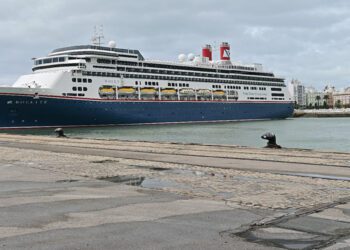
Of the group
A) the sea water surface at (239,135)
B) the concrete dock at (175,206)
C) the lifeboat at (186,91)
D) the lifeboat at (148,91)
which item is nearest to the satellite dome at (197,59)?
the lifeboat at (186,91)

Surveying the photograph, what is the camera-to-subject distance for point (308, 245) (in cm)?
478

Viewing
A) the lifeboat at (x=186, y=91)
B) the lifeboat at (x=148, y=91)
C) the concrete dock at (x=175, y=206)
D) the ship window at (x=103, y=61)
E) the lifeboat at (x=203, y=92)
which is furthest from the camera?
the lifeboat at (x=203, y=92)

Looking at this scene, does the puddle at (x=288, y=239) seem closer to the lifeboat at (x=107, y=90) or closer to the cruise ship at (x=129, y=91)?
the cruise ship at (x=129, y=91)

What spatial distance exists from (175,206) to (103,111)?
61.5m

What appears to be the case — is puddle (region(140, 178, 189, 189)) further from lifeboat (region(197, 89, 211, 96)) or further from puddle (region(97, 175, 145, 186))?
lifeboat (region(197, 89, 211, 96))

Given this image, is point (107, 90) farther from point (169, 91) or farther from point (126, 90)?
point (169, 91)

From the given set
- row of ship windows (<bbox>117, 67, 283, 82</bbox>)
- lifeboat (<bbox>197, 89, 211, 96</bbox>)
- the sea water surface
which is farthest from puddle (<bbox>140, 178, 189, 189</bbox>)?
lifeboat (<bbox>197, 89, 211, 96</bbox>)

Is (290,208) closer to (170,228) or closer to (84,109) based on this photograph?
(170,228)

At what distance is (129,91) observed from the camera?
72750mm

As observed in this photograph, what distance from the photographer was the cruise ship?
61625 mm

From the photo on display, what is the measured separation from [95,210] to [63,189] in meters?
2.17

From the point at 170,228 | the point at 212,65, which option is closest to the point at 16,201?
the point at 170,228

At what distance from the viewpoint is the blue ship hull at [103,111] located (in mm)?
60031

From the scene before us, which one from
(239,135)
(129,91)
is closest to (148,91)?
(129,91)
